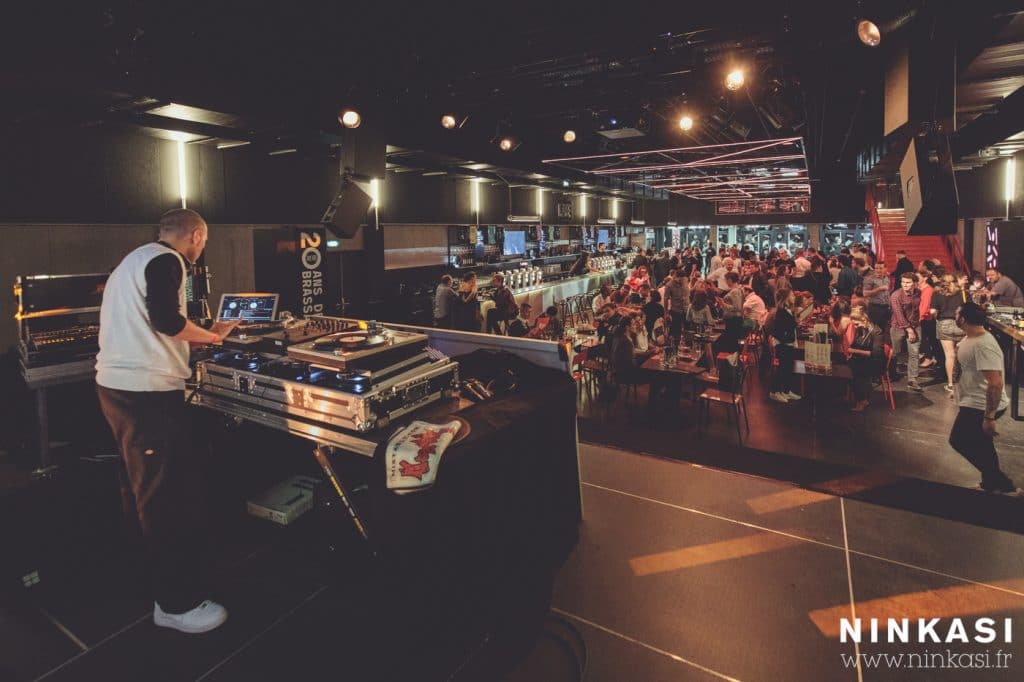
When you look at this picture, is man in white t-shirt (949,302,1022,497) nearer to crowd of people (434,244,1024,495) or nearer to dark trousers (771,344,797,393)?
crowd of people (434,244,1024,495)

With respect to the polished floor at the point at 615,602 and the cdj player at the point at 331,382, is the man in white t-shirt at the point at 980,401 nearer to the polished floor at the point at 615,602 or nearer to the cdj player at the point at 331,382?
the polished floor at the point at 615,602

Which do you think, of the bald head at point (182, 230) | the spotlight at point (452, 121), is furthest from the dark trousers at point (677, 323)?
the bald head at point (182, 230)

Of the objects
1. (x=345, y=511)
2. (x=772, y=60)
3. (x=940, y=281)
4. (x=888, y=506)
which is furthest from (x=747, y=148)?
(x=345, y=511)

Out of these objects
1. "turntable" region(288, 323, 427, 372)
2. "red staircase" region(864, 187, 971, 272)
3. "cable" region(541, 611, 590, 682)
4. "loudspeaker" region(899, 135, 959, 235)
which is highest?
"red staircase" region(864, 187, 971, 272)

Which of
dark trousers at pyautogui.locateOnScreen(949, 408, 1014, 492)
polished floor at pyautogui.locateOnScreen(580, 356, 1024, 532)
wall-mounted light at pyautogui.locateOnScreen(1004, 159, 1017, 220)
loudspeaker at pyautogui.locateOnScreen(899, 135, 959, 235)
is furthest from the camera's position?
wall-mounted light at pyautogui.locateOnScreen(1004, 159, 1017, 220)

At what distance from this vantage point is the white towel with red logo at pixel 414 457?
217 centimetres

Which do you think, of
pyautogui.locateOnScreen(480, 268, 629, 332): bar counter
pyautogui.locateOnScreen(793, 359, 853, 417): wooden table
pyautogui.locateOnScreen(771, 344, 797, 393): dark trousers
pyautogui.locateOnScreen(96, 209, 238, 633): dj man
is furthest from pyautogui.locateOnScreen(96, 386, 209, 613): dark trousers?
pyautogui.locateOnScreen(480, 268, 629, 332): bar counter

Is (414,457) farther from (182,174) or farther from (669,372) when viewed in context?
(182,174)

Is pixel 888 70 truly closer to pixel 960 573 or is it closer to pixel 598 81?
pixel 598 81

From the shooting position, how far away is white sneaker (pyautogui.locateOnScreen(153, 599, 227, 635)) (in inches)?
98.0

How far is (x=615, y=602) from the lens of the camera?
265 cm

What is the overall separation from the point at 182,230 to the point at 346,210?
2.03 m

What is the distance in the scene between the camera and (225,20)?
503cm

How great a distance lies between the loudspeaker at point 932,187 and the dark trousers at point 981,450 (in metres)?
1.62
